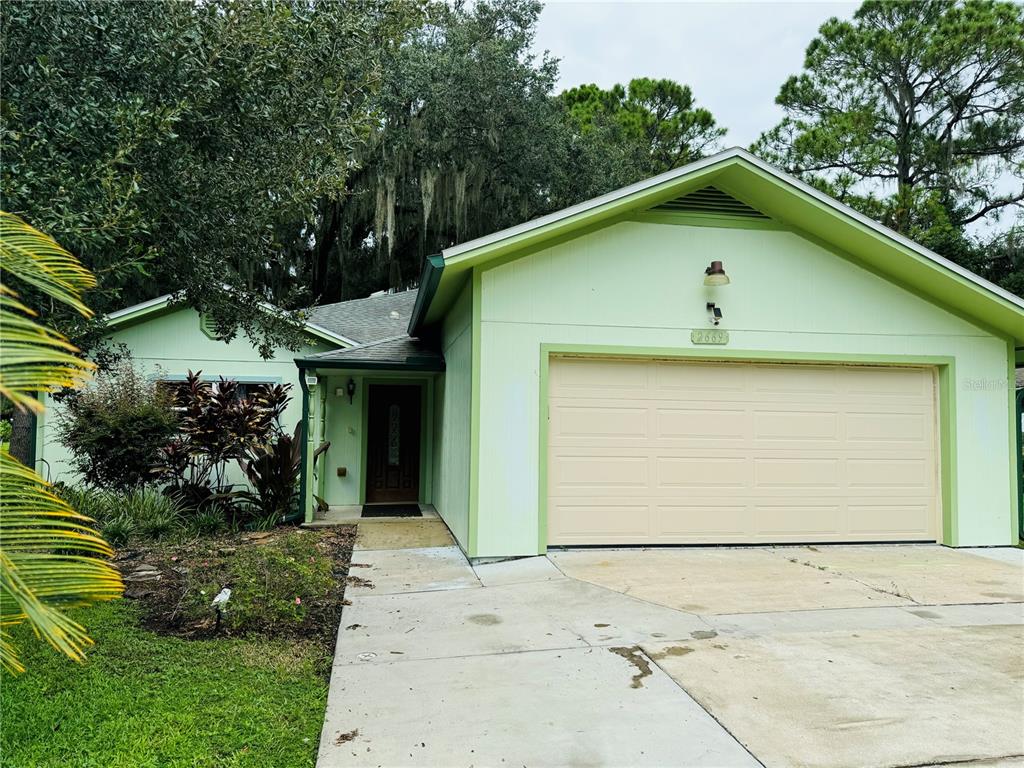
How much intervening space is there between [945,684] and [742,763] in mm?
1624

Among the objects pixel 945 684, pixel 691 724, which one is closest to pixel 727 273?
pixel 945 684

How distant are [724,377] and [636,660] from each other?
4109 millimetres

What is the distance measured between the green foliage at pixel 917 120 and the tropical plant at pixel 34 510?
57.9 ft

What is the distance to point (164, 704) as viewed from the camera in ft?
10.9

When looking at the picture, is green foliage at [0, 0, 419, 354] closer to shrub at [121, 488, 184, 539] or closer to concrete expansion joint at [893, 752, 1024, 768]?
shrub at [121, 488, 184, 539]

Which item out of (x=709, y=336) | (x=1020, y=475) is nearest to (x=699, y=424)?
(x=709, y=336)

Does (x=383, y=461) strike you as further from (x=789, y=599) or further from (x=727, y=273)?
(x=789, y=599)

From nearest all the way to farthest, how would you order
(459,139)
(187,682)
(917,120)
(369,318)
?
(187,682)
(369,318)
(459,139)
(917,120)

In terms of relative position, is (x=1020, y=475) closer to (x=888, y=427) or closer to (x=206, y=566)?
(x=888, y=427)

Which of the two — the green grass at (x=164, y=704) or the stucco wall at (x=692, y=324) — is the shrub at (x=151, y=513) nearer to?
the green grass at (x=164, y=704)

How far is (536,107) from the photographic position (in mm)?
17016

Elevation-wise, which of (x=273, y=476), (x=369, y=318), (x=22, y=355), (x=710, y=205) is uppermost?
(x=710, y=205)

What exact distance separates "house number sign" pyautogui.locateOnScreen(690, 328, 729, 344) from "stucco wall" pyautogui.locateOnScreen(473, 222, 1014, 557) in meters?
0.06

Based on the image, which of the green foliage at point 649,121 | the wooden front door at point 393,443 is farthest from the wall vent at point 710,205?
the green foliage at point 649,121
